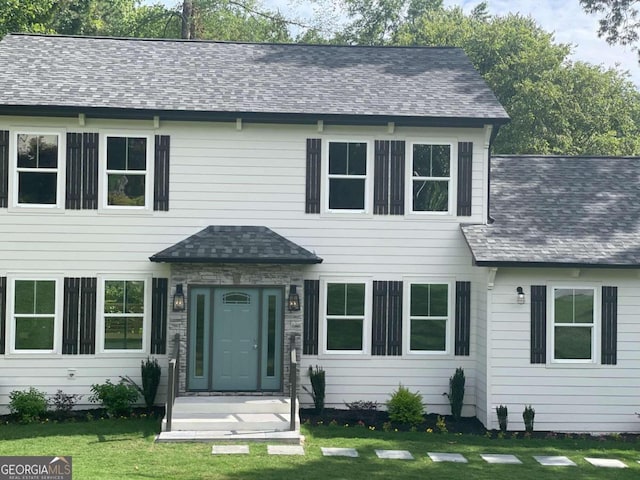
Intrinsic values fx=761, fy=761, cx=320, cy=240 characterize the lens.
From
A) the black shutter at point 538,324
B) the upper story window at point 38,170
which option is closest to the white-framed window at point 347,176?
the black shutter at point 538,324

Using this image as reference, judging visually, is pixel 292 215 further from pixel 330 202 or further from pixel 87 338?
pixel 87 338

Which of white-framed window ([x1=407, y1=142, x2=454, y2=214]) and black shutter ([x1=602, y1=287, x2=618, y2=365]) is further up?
white-framed window ([x1=407, y1=142, x2=454, y2=214])

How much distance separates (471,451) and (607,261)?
471 cm

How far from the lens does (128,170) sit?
51.8 ft

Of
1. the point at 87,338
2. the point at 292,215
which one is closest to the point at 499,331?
the point at 292,215

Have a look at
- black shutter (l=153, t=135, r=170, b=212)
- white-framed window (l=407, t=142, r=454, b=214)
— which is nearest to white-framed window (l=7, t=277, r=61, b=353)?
black shutter (l=153, t=135, r=170, b=212)

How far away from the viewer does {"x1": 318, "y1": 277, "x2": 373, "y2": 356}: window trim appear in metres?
16.0

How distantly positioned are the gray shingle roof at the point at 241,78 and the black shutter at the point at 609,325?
4170 millimetres

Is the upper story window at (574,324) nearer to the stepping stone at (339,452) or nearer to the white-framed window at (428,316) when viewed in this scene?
the white-framed window at (428,316)

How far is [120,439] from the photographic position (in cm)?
1326

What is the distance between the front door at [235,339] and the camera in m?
15.3

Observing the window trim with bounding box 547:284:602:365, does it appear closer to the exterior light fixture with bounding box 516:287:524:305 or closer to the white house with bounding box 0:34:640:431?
the white house with bounding box 0:34:640:431

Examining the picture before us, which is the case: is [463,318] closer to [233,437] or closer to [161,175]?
[233,437]

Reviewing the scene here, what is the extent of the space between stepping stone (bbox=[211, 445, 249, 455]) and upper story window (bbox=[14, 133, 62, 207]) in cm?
630
